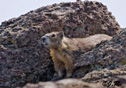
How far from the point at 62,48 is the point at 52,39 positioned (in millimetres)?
549

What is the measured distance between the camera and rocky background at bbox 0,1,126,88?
425 inches

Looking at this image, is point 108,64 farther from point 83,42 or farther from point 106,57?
point 83,42

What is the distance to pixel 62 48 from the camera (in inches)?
478

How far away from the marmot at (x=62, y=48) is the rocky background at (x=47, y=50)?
1.10 ft

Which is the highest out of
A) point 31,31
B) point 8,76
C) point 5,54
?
point 31,31

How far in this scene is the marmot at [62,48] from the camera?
11.7 metres

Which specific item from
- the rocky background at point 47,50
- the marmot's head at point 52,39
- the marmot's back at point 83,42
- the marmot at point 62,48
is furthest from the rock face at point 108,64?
the marmot's head at point 52,39

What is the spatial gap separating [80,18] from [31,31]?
236 centimetres

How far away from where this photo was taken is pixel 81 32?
43.4 ft

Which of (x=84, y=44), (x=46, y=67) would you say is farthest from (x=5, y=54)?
(x=84, y=44)

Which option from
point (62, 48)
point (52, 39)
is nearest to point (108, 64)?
point (62, 48)

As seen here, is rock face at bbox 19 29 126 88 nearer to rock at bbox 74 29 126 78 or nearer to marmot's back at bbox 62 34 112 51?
rock at bbox 74 29 126 78

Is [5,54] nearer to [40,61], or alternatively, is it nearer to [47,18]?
[40,61]

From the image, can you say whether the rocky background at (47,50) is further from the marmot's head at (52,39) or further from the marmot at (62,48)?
Result: the marmot's head at (52,39)
